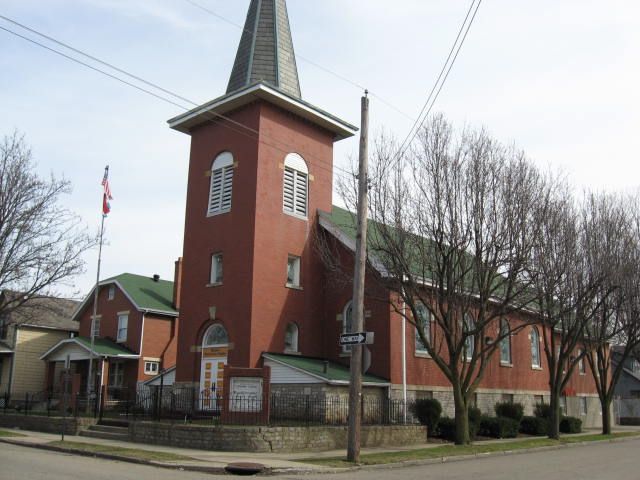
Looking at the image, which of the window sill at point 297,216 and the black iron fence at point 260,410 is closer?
the black iron fence at point 260,410

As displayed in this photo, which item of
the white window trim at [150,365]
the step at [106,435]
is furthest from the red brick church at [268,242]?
the white window trim at [150,365]

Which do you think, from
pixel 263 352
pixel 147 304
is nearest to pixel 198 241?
pixel 263 352

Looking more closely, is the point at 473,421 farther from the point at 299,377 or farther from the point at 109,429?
the point at 109,429

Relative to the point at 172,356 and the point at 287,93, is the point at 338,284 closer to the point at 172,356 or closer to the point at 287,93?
the point at 287,93

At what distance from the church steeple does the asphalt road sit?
57.0 feet

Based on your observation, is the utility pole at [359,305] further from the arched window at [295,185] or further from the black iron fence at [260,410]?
the arched window at [295,185]

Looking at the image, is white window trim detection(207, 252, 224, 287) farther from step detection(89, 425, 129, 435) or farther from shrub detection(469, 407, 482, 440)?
shrub detection(469, 407, 482, 440)

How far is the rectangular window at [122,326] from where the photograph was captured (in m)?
40.4

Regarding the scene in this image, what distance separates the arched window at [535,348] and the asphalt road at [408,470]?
62.4ft

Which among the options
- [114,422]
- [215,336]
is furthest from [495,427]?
[114,422]

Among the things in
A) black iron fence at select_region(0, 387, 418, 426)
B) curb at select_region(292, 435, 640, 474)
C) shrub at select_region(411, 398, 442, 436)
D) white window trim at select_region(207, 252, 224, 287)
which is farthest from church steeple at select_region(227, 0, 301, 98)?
curb at select_region(292, 435, 640, 474)

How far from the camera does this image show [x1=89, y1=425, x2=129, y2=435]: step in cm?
2250

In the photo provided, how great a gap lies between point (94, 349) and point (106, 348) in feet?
3.17

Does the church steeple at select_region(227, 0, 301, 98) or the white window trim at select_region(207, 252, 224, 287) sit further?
the church steeple at select_region(227, 0, 301, 98)
